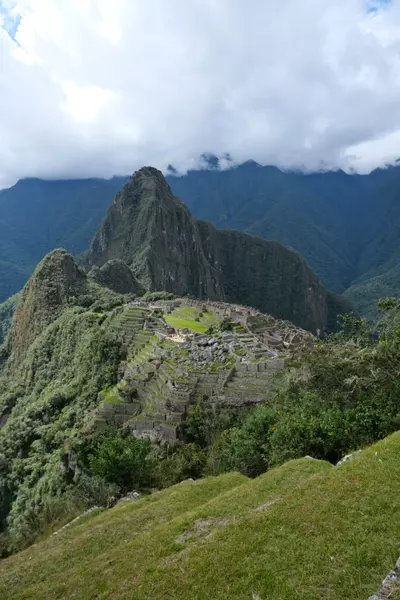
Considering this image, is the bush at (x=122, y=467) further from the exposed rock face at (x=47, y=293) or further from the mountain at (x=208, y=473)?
the exposed rock face at (x=47, y=293)

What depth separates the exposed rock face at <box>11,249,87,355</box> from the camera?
82000 mm

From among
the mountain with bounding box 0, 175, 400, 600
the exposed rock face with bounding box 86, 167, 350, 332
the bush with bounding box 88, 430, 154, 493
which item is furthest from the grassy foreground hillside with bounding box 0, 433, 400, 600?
the exposed rock face with bounding box 86, 167, 350, 332

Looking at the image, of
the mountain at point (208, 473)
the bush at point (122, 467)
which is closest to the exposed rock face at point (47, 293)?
the mountain at point (208, 473)

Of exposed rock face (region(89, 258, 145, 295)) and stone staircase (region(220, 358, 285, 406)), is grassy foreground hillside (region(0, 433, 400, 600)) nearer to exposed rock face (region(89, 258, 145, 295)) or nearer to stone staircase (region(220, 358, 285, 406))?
stone staircase (region(220, 358, 285, 406))

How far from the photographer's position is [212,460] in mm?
17719

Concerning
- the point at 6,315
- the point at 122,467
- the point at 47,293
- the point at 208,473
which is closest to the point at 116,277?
the point at 47,293

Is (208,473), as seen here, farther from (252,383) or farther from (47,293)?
(47,293)

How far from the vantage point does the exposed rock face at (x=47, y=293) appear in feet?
269

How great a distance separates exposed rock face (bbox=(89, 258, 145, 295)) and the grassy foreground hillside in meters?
97.8

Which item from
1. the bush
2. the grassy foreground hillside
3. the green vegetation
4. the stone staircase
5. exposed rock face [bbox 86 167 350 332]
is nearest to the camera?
the grassy foreground hillside

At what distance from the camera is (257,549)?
7320mm

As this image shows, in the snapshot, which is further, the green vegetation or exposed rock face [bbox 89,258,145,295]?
the green vegetation

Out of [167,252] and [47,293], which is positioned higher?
[167,252]

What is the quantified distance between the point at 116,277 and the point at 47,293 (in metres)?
29.3
